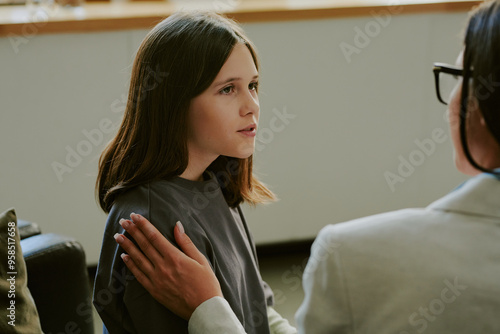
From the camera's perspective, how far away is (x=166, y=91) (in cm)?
122

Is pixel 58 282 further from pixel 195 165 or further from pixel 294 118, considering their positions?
pixel 294 118

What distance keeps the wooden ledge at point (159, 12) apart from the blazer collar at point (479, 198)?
1802mm

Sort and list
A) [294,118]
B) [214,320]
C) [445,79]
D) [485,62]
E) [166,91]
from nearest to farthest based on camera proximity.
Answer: [485,62] → [445,79] → [214,320] → [166,91] → [294,118]

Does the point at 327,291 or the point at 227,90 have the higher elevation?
the point at 227,90

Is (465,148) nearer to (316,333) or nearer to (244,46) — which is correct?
(316,333)

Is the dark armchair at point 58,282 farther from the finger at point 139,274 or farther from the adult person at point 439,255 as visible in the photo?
the adult person at point 439,255

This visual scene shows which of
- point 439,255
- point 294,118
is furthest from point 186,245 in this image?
point 294,118

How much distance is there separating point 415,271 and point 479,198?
0.12 metres

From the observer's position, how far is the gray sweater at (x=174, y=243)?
45.1 inches

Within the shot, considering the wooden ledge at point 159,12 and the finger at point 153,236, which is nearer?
the finger at point 153,236

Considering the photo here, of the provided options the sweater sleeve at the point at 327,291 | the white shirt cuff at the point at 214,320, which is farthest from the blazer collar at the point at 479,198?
the white shirt cuff at the point at 214,320

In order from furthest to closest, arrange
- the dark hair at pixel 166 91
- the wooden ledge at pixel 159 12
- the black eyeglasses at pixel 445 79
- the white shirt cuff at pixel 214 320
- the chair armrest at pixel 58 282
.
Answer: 1. the wooden ledge at pixel 159 12
2. the chair armrest at pixel 58 282
3. the dark hair at pixel 166 91
4. the white shirt cuff at pixel 214 320
5. the black eyeglasses at pixel 445 79

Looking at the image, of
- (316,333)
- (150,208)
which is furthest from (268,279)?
(316,333)

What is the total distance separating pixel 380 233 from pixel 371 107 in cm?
201
